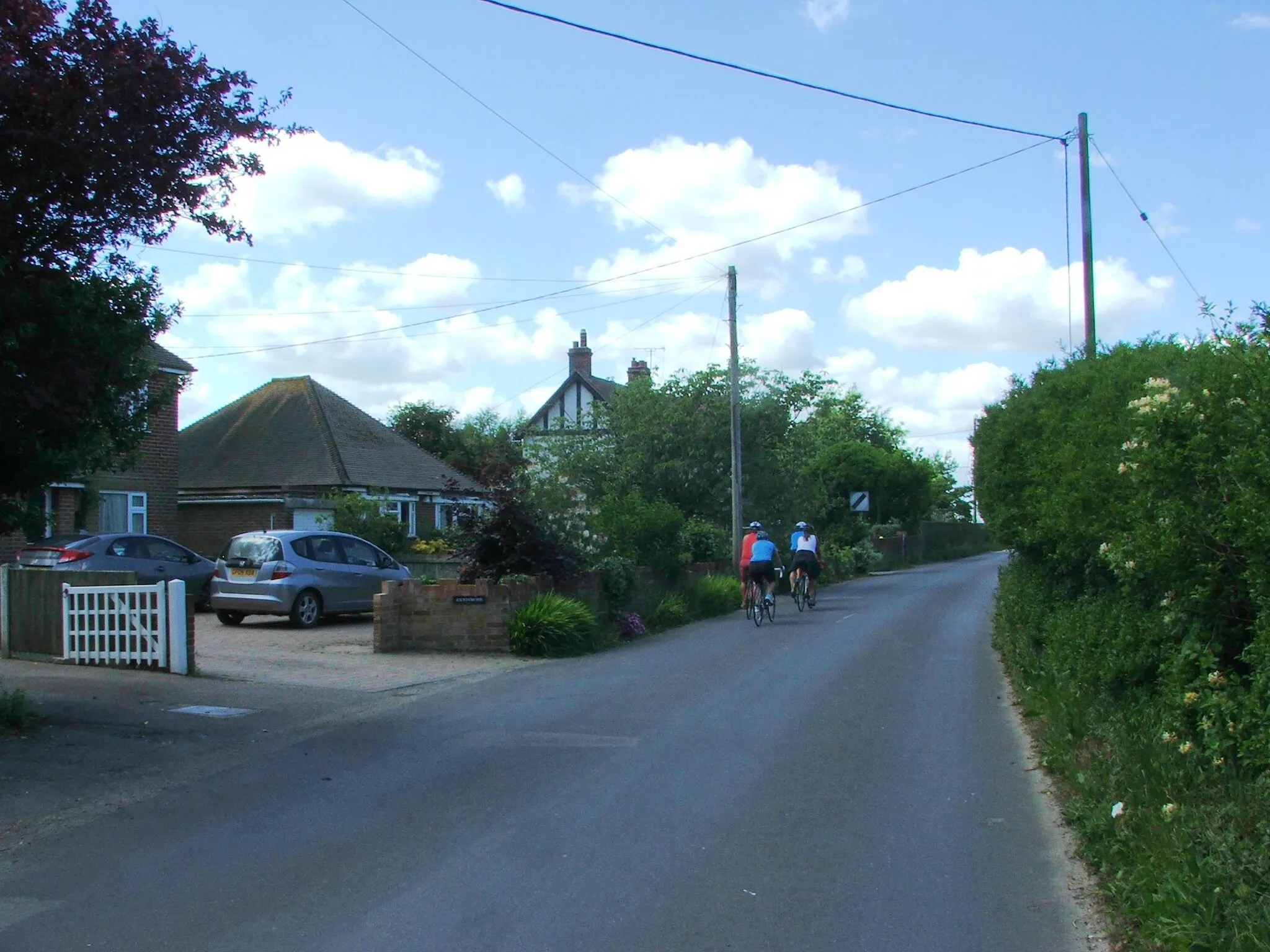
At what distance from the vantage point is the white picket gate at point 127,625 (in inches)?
514

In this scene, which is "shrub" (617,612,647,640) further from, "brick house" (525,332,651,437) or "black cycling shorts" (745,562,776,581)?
"brick house" (525,332,651,437)

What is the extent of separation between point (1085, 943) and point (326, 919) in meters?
3.41

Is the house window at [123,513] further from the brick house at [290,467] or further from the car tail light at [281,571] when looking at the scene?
the car tail light at [281,571]

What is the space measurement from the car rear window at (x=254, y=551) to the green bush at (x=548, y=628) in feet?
16.2

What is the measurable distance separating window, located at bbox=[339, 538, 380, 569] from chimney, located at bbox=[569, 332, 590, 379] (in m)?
45.6

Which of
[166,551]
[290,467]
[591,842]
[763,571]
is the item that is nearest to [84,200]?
[591,842]

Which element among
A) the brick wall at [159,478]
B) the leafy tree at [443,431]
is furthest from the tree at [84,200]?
the leafy tree at [443,431]

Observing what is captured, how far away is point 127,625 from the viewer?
1330cm

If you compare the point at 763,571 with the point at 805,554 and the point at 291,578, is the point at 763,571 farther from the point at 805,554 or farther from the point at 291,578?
the point at 291,578

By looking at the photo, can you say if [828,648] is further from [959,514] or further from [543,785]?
[959,514]

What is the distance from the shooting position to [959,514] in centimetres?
7631

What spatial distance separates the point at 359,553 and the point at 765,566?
7.03m

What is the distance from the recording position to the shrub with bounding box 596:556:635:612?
62.7 ft

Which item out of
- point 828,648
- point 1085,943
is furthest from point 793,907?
point 828,648
